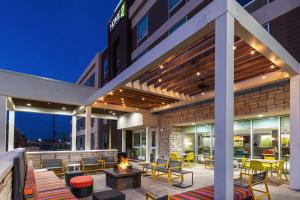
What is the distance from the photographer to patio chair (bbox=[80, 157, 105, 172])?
402 inches

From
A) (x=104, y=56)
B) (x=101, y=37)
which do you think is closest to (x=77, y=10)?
(x=101, y=37)

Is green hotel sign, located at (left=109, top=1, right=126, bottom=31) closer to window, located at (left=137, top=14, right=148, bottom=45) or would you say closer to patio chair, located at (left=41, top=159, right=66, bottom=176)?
window, located at (left=137, top=14, right=148, bottom=45)

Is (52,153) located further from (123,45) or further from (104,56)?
(104,56)

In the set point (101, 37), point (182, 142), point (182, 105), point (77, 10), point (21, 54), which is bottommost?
point (182, 142)

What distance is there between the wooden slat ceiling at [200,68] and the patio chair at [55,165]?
5.13 meters

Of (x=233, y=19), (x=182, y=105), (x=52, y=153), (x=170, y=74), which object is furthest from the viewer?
(x=182, y=105)

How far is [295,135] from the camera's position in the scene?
21.3 feet

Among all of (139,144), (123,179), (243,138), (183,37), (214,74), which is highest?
(183,37)

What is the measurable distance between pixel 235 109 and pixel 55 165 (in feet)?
26.9

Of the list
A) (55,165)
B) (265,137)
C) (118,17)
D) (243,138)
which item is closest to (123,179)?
(55,165)

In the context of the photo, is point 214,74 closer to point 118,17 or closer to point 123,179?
point 123,179

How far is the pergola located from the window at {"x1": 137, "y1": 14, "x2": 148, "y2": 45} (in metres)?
5.09

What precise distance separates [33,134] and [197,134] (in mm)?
104081

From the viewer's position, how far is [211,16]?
4000 mm
